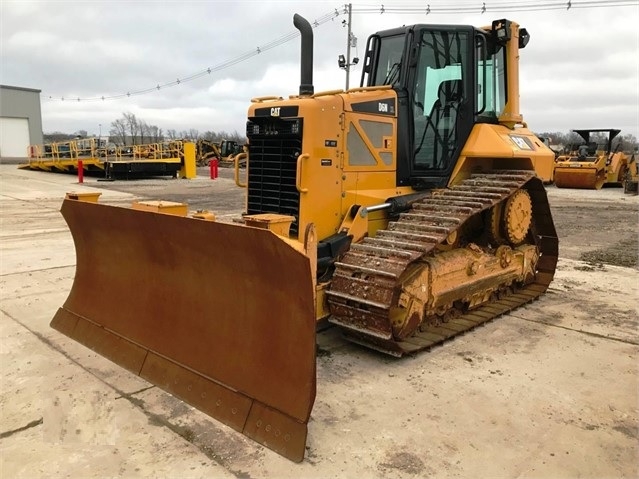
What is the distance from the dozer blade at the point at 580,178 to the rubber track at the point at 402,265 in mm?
18175

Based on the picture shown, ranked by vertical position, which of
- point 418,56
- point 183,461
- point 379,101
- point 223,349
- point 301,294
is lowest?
point 183,461

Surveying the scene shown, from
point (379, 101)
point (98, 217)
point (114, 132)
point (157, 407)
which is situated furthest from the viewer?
point (114, 132)

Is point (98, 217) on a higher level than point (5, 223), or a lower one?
higher

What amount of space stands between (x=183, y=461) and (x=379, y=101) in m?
3.59

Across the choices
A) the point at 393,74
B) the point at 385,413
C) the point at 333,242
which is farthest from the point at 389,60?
the point at 385,413

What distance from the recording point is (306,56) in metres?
4.79

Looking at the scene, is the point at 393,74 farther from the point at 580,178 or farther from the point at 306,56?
the point at 580,178

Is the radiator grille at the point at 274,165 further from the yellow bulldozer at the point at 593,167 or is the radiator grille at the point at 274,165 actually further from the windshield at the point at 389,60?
the yellow bulldozer at the point at 593,167

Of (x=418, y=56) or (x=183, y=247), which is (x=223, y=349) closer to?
(x=183, y=247)

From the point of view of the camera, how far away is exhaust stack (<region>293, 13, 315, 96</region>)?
15.4ft

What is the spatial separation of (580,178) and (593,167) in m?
0.65

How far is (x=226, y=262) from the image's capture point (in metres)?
3.68

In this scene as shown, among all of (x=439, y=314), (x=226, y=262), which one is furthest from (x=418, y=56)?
(x=226, y=262)

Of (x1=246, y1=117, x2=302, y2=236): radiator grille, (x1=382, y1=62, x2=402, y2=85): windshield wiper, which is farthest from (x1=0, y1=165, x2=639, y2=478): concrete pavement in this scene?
(x1=382, y1=62, x2=402, y2=85): windshield wiper
